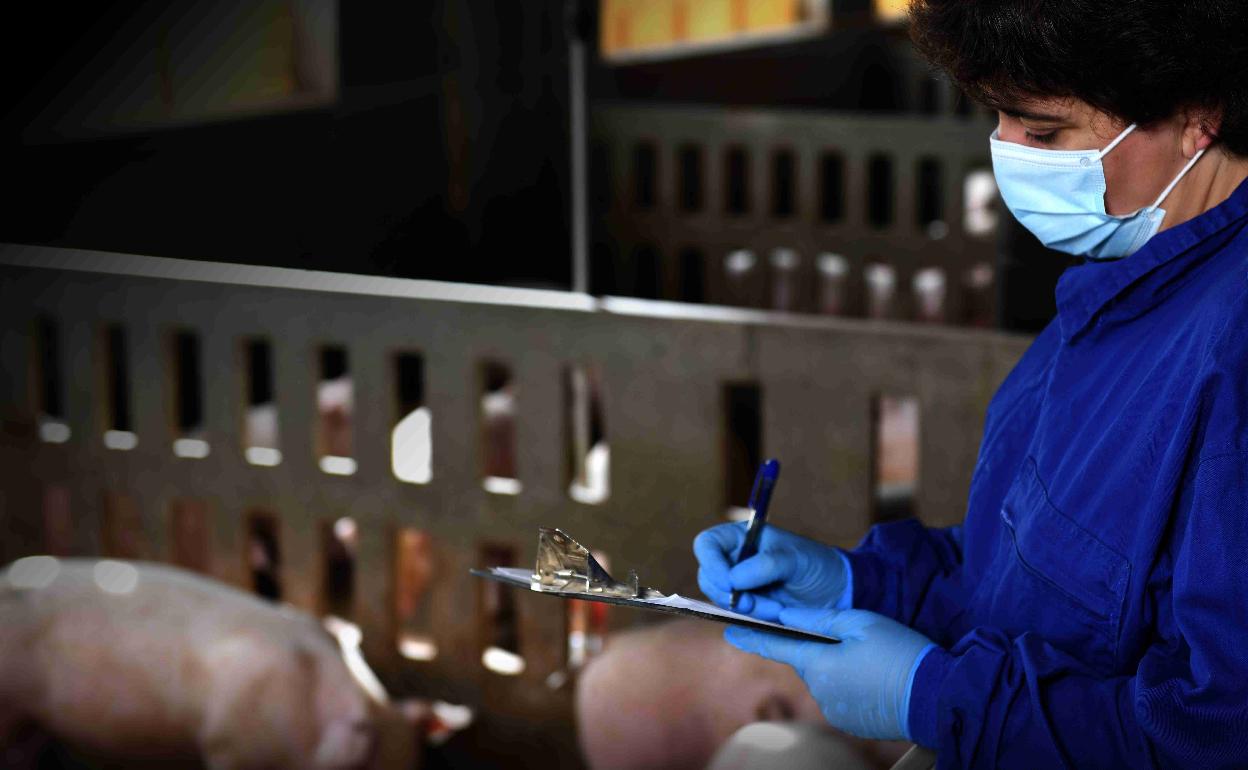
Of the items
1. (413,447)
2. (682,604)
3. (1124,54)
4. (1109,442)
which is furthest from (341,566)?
(1124,54)

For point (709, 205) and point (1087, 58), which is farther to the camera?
point (709, 205)

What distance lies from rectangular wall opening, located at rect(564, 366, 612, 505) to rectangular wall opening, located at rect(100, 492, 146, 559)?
92 cm

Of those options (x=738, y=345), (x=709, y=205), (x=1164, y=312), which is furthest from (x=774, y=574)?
(x=709, y=205)

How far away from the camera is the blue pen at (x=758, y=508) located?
1641mm

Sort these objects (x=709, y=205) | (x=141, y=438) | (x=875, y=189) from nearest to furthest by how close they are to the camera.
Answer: (x=141, y=438) → (x=709, y=205) → (x=875, y=189)

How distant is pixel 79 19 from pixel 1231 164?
2.69 m

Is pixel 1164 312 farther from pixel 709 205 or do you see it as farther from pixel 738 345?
pixel 709 205

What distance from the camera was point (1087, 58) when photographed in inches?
52.4

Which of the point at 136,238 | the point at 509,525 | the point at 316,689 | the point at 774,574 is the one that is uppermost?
the point at 136,238

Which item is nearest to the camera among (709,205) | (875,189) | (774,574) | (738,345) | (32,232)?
(774,574)

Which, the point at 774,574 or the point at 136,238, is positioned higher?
the point at 136,238

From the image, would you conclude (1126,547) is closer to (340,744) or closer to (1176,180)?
(1176,180)

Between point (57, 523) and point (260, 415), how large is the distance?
56cm

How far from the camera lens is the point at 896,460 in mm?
3844
